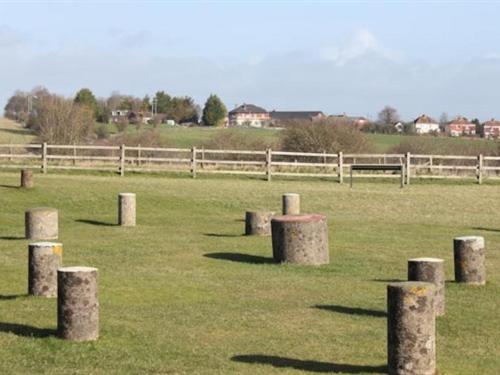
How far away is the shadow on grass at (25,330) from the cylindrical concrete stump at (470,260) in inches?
265

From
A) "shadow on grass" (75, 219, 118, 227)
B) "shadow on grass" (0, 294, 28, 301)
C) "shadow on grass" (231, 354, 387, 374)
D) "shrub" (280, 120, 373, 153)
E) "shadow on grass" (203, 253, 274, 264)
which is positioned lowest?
"shadow on grass" (231, 354, 387, 374)

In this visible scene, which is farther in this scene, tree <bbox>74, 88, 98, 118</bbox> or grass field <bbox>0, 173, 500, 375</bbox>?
tree <bbox>74, 88, 98, 118</bbox>

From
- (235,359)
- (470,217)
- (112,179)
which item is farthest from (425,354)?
(112,179)

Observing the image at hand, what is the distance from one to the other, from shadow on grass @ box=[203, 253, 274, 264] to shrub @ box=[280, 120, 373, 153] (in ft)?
138

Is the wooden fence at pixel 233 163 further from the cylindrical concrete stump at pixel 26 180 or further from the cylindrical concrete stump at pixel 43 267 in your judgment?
the cylindrical concrete stump at pixel 43 267

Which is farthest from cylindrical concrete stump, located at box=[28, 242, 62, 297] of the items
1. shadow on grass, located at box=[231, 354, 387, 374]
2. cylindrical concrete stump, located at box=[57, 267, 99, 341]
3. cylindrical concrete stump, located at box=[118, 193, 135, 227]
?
cylindrical concrete stump, located at box=[118, 193, 135, 227]

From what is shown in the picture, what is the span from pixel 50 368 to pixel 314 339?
3116mm

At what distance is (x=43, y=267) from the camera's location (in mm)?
14289

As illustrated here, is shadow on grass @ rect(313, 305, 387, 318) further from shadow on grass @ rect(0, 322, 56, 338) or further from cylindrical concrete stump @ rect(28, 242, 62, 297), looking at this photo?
shadow on grass @ rect(0, 322, 56, 338)

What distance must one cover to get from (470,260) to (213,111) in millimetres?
131370

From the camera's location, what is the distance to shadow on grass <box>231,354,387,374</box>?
1050 cm

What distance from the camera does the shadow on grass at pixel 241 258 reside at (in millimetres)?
19016

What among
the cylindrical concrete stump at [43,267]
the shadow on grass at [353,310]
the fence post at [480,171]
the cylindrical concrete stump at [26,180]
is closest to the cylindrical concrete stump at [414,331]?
the shadow on grass at [353,310]

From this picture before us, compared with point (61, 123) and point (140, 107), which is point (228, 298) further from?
point (140, 107)
